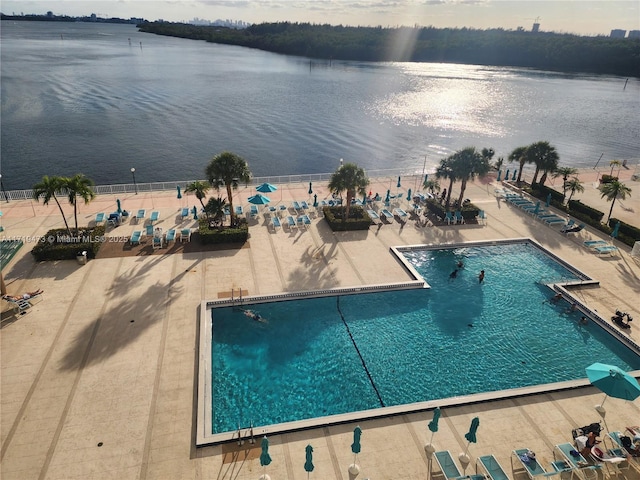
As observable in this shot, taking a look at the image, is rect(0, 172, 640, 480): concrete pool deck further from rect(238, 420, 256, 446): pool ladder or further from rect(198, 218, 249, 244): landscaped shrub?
rect(198, 218, 249, 244): landscaped shrub

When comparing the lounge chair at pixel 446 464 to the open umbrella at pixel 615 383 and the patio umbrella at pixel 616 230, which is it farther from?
the patio umbrella at pixel 616 230

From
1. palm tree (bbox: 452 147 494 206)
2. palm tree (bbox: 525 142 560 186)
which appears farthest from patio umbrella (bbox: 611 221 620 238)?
palm tree (bbox: 452 147 494 206)

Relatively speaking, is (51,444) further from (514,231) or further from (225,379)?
(514,231)

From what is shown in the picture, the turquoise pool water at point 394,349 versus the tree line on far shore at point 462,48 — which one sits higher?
the tree line on far shore at point 462,48

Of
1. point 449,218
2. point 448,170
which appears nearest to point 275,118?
point 448,170

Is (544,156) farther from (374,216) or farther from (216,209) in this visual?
(216,209)

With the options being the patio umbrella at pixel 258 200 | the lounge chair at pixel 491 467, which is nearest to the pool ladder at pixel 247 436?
the lounge chair at pixel 491 467

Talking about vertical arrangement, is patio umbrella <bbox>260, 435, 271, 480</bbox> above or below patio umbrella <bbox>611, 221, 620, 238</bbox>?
below

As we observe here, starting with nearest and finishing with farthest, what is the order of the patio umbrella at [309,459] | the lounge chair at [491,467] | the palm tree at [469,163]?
the patio umbrella at [309,459] → the lounge chair at [491,467] → the palm tree at [469,163]
